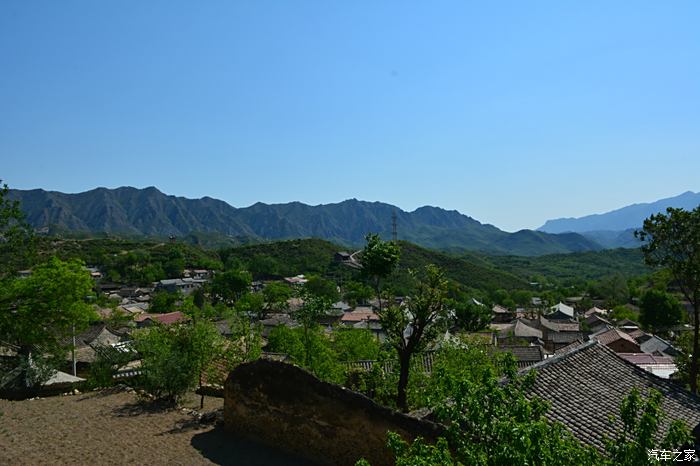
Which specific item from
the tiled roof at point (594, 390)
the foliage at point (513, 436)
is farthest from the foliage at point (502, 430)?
the tiled roof at point (594, 390)

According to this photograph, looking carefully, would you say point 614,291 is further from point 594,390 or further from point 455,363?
point 594,390

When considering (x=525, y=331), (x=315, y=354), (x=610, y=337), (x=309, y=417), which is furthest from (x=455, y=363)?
(x=525, y=331)

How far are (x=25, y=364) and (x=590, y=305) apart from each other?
94200 millimetres

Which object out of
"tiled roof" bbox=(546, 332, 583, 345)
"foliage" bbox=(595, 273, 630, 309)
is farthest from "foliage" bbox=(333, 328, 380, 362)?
"foliage" bbox=(595, 273, 630, 309)

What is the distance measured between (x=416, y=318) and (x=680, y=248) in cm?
1076

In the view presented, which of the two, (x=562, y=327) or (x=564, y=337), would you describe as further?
(x=562, y=327)

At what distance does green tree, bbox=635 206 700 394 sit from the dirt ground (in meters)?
15.0

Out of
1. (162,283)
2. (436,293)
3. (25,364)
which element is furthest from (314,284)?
(436,293)

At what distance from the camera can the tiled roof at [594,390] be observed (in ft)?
35.4

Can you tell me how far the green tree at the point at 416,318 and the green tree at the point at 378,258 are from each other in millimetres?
8927

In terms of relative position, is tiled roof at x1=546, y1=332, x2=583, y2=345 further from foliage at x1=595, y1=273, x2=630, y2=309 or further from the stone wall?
the stone wall

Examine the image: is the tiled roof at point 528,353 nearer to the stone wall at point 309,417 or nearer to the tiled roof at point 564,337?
the tiled roof at point 564,337

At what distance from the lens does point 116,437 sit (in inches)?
561

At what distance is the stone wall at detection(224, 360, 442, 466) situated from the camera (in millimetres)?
10758
